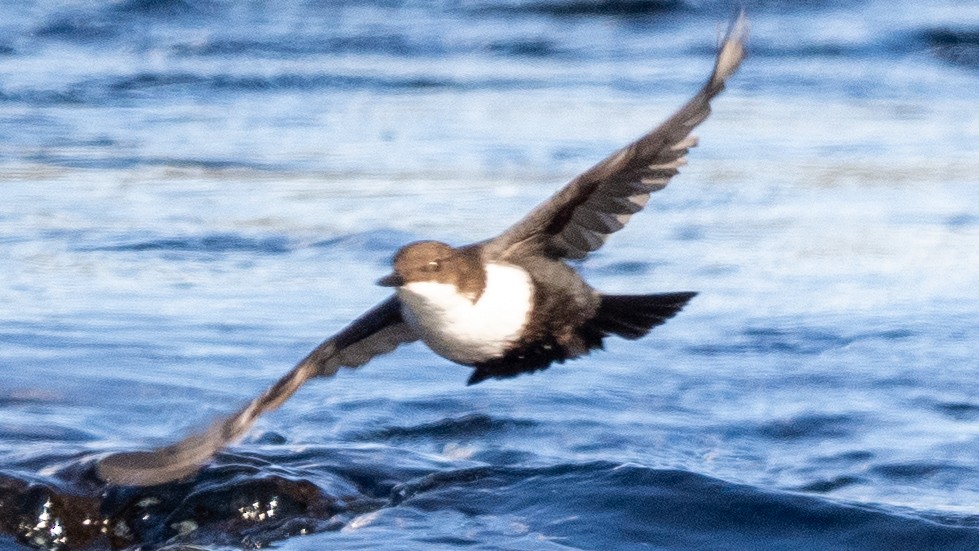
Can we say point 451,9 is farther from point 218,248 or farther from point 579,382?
point 579,382

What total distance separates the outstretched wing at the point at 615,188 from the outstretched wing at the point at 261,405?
67 centimetres

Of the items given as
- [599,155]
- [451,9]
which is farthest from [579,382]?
[451,9]

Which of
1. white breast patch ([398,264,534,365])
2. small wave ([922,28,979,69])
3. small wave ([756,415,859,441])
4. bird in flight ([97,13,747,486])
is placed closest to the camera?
bird in flight ([97,13,747,486])

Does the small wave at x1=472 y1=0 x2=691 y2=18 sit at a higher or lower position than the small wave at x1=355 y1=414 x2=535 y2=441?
higher

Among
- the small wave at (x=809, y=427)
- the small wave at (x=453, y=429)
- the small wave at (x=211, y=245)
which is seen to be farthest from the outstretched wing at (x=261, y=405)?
the small wave at (x=211, y=245)

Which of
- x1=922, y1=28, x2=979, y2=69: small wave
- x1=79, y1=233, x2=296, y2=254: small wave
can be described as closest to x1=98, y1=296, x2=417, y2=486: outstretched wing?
x1=79, y1=233, x2=296, y2=254: small wave

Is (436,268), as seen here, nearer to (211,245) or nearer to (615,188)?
(615,188)

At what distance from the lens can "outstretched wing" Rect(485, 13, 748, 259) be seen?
4.98 m

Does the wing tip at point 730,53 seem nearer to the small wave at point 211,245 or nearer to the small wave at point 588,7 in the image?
the small wave at point 211,245

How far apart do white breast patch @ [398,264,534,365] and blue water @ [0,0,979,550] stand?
2.56 ft

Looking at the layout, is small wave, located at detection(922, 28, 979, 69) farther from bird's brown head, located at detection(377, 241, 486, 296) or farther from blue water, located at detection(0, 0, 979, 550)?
bird's brown head, located at detection(377, 241, 486, 296)

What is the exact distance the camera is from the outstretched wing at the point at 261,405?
16.3ft

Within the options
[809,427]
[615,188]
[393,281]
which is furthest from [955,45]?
[393,281]

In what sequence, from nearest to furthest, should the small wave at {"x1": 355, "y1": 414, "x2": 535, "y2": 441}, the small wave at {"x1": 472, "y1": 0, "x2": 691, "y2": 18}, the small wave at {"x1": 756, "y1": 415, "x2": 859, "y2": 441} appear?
1. the small wave at {"x1": 355, "y1": 414, "x2": 535, "y2": 441}
2. the small wave at {"x1": 756, "y1": 415, "x2": 859, "y2": 441}
3. the small wave at {"x1": 472, "y1": 0, "x2": 691, "y2": 18}
